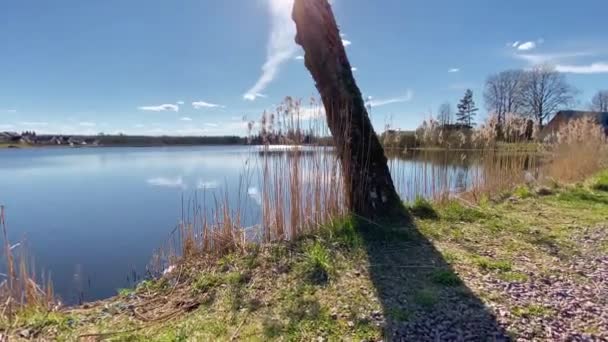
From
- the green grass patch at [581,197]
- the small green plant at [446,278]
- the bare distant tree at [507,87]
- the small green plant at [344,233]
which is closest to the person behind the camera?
the small green plant at [446,278]

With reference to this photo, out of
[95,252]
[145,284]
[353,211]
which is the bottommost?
[95,252]

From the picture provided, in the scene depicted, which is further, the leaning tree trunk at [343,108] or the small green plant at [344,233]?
the leaning tree trunk at [343,108]

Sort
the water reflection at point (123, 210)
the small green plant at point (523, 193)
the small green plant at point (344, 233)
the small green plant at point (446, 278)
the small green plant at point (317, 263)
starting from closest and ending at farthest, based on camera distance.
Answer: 1. the small green plant at point (446, 278)
2. the small green plant at point (317, 263)
3. the small green plant at point (344, 233)
4. the water reflection at point (123, 210)
5. the small green plant at point (523, 193)

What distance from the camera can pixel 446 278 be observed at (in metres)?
2.25

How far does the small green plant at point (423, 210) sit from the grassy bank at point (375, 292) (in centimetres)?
33

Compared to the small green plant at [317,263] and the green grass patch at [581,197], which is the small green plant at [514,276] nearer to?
the small green plant at [317,263]

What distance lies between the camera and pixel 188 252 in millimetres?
3357

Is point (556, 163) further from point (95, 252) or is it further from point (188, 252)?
point (95, 252)

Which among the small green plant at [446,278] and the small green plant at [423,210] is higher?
the small green plant at [423,210]

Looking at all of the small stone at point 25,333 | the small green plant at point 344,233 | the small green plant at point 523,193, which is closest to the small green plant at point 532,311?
the small green plant at point 344,233

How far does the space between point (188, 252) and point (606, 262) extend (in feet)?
11.0

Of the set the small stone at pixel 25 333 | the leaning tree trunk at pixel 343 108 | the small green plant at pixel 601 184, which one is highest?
the leaning tree trunk at pixel 343 108

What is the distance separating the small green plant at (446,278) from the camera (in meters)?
2.21

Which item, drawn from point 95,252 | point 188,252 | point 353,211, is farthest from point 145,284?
point 95,252
